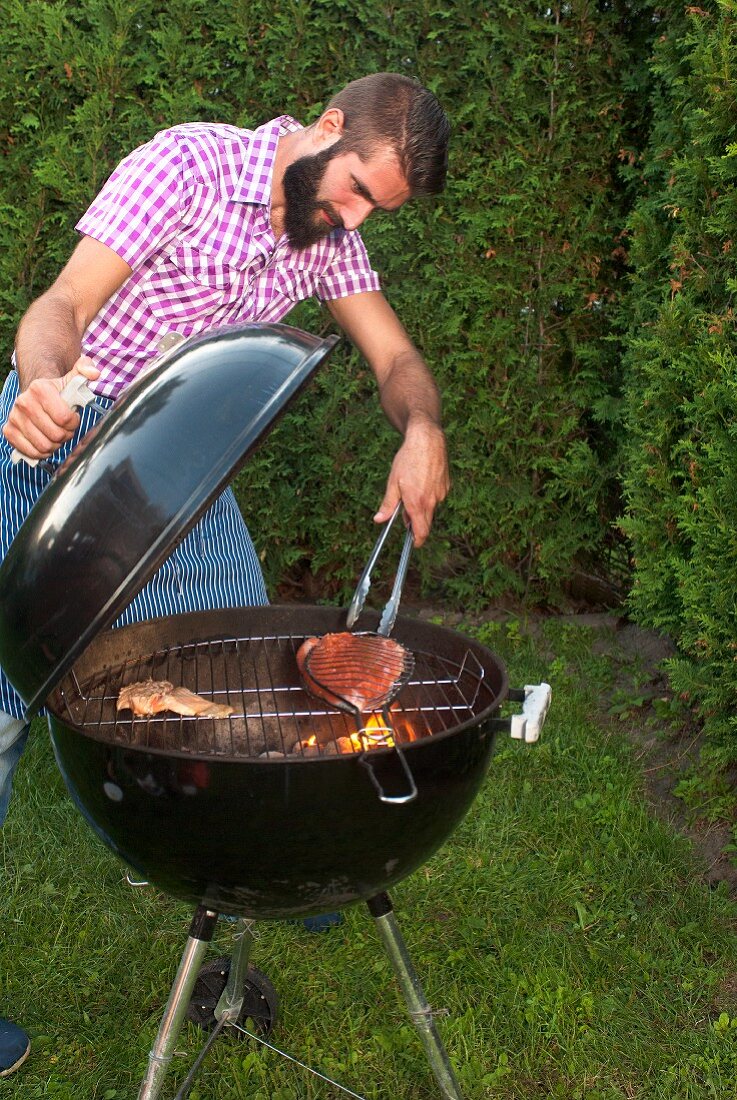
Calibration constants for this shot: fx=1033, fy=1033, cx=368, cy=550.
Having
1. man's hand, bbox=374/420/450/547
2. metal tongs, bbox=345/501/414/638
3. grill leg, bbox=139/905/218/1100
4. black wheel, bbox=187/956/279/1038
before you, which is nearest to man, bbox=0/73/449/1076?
man's hand, bbox=374/420/450/547

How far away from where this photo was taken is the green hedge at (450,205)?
13.2ft

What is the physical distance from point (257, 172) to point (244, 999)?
1.97m

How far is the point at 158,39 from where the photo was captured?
3.98 metres

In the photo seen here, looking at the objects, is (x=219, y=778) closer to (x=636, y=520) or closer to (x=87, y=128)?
(x=636, y=520)

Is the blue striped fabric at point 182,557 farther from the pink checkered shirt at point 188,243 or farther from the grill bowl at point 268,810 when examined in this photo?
the grill bowl at point 268,810

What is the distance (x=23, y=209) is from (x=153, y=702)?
2997 mm

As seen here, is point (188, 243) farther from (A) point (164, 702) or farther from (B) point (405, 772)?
(B) point (405, 772)

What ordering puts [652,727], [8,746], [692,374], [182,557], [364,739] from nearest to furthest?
[364,739] → [8,746] → [182,557] → [692,374] → [652,727]

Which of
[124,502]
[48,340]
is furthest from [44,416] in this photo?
[48,340]

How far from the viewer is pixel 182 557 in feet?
8.30

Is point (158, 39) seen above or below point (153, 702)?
above

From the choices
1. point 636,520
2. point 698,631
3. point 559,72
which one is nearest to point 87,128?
point 559,72

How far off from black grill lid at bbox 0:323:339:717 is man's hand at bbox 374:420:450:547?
28.6 inches

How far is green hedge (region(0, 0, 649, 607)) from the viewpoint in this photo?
402cm
